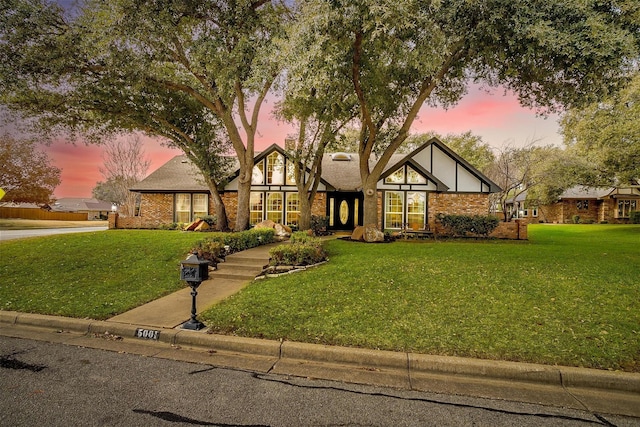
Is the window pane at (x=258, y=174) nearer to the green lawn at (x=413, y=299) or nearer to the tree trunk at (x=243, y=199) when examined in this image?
the tree trunk at (x=243, y=199)

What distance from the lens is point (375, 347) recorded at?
4.58 m

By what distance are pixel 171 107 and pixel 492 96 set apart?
49.0 feet

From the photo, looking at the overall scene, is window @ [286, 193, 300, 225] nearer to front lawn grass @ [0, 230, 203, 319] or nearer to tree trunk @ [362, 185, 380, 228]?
tree trunk @ [362, 185, 380, 228]

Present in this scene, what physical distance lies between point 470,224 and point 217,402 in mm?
15959

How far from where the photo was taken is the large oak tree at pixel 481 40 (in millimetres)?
8633

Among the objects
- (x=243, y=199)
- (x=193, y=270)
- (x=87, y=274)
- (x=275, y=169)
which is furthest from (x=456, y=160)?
(x=87, y=274)

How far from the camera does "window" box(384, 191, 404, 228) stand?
63.5 feet

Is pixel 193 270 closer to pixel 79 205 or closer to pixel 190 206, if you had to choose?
pixel 190 206

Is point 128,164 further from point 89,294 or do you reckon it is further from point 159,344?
point 159,344

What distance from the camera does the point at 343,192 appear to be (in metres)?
20.8

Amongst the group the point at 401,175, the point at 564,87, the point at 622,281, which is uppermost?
the point at 564,87

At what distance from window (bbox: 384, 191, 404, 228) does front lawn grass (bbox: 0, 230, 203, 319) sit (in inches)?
439

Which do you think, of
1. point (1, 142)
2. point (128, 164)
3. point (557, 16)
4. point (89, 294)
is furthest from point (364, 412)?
point (1, 142)

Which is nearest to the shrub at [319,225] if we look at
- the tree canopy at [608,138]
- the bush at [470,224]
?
the bush at [470,224]
